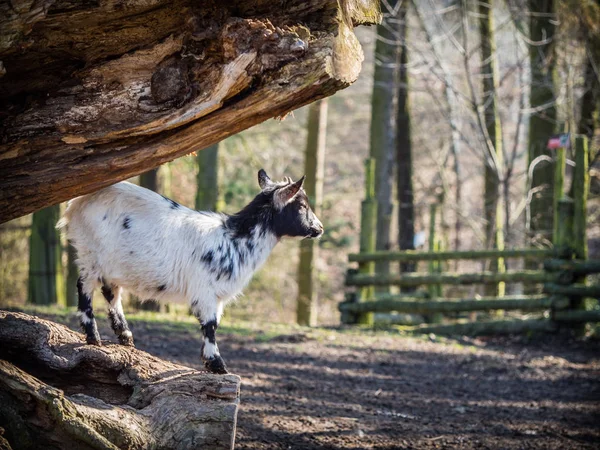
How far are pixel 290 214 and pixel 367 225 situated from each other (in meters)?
6.29

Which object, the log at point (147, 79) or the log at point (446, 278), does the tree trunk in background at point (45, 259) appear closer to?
the log at point (446, 278)

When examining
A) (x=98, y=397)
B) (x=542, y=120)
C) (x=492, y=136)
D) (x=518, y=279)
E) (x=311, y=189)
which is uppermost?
(x=542, y=120)

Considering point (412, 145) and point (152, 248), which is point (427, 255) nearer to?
point (412, 145)

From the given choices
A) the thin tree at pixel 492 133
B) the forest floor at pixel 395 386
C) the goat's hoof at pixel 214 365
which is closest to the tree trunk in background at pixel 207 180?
the forest floor at pixel 395 386

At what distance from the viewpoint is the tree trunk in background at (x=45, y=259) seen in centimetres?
1051

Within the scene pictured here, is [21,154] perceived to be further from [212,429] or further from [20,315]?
[212,429]

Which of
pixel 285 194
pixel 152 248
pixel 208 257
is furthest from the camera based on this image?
pixel 285 194

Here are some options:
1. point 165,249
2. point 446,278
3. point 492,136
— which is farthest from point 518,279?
point 165,249

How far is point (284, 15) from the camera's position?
13.8 ft

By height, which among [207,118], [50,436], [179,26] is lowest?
[50,436]

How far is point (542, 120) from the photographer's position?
51.3ft

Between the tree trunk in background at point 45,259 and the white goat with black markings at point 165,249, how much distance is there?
541 centimetres

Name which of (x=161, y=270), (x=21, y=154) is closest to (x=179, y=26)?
(x=21, y=154)

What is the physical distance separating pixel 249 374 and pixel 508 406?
265 cm
